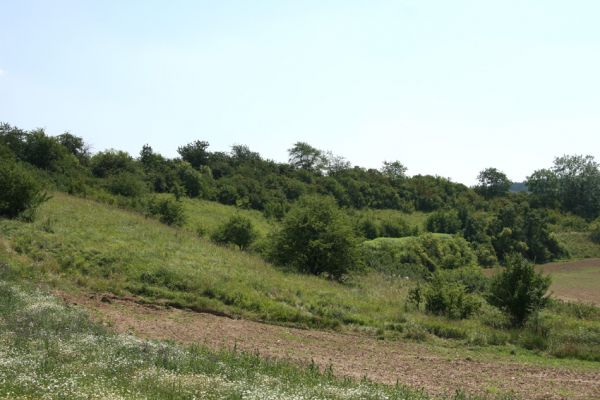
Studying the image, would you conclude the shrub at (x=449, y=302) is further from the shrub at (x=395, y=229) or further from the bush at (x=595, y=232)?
the bush at (x=595, y=232)

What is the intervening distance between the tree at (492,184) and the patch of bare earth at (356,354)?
90.5 m

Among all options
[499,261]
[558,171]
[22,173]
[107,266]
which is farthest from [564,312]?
[558,171]

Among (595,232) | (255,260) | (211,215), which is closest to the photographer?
(255,260)

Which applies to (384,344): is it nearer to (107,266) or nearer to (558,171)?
(107,266)

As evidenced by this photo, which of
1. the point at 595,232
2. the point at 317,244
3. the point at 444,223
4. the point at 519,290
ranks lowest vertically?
the point at 519,290

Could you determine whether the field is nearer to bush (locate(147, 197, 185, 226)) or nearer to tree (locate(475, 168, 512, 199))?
bush (locate(147, 197, 185, 226))

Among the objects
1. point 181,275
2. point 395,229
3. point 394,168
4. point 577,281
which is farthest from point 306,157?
point 181,275

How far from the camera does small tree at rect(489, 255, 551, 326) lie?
859 inches

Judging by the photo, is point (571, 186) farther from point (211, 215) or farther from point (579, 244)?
point (211, 215)

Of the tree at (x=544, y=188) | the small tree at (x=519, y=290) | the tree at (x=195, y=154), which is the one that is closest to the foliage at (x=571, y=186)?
the tree at (x=544, y=188)

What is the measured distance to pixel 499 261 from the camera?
71.8 metres

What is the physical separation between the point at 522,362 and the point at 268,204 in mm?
50097

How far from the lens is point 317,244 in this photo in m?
31.2

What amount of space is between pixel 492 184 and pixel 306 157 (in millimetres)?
35796
